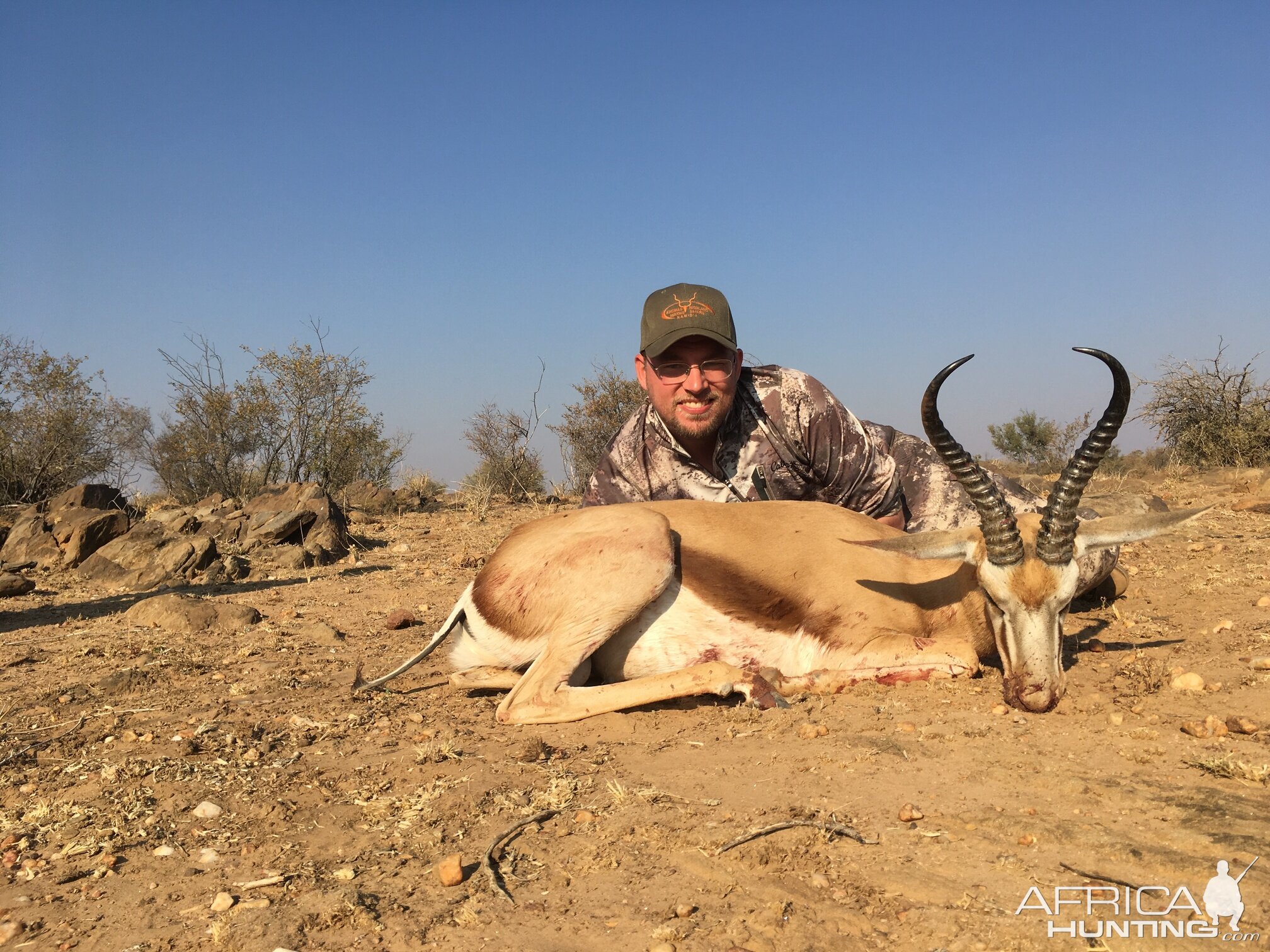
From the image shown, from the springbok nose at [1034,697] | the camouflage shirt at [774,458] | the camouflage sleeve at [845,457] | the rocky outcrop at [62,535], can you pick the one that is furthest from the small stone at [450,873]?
the rocky outcrop at [62,535]

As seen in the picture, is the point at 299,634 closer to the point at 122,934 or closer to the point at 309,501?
the point at 122,934

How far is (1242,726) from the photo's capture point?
353cm

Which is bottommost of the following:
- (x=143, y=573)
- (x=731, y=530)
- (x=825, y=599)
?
(x=143, y=573)

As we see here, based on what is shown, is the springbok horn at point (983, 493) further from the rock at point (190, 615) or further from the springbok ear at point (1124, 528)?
the rock at point (190, 615)

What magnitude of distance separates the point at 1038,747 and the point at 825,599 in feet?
5.24

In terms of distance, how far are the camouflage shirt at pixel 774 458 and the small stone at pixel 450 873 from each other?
3885mm

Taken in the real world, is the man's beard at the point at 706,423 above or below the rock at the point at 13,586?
above

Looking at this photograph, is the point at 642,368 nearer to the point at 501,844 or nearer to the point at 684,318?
the point at 684,318

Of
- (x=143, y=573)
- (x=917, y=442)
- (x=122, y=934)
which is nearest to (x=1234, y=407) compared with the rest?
(x=917, y=442)

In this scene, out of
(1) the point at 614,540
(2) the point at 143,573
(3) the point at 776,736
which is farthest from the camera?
(2) the point at 143,573

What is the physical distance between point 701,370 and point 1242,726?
385 cm

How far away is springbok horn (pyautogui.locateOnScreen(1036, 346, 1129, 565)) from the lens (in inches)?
172

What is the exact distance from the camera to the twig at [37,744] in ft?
13.1

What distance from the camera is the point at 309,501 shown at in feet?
37.7
